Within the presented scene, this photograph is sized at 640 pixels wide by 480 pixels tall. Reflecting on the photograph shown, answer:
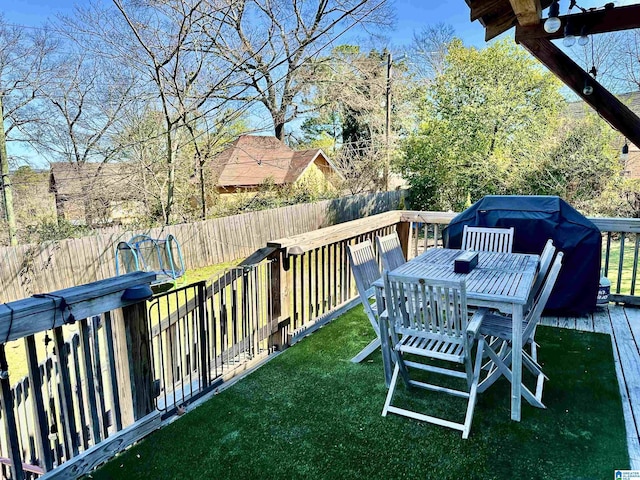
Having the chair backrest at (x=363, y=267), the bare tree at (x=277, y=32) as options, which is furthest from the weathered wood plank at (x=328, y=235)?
the bare tree at (x=277, y=32)

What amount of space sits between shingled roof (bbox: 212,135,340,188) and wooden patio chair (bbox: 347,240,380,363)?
20.0ft

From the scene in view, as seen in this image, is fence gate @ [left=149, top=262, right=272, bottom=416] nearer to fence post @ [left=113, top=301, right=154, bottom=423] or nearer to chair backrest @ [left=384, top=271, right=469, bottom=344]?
fence post @ [left=113, top=301, right=154, bottom=423]

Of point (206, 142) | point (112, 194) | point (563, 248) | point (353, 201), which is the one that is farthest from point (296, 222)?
point (563, 248)

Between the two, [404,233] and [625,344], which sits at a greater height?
[404,233]

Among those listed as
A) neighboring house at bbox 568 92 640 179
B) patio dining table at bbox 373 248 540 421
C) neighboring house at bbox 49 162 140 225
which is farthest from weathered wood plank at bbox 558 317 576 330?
neighboring house at bbox 568 92 640 179

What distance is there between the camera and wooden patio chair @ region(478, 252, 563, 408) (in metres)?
2.37

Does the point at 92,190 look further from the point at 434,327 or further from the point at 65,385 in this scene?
the point at 434,327

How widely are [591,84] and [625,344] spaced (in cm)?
232

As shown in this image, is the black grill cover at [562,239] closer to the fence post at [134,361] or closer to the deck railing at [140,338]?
the deck railing at [140,338]

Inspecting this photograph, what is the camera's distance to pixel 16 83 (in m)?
7.40

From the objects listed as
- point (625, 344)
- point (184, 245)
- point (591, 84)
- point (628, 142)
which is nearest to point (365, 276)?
point (625, 344)

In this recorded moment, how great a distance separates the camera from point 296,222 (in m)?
11.0

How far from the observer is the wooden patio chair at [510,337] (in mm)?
2365

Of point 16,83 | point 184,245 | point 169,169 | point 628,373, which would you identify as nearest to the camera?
point 628,373
